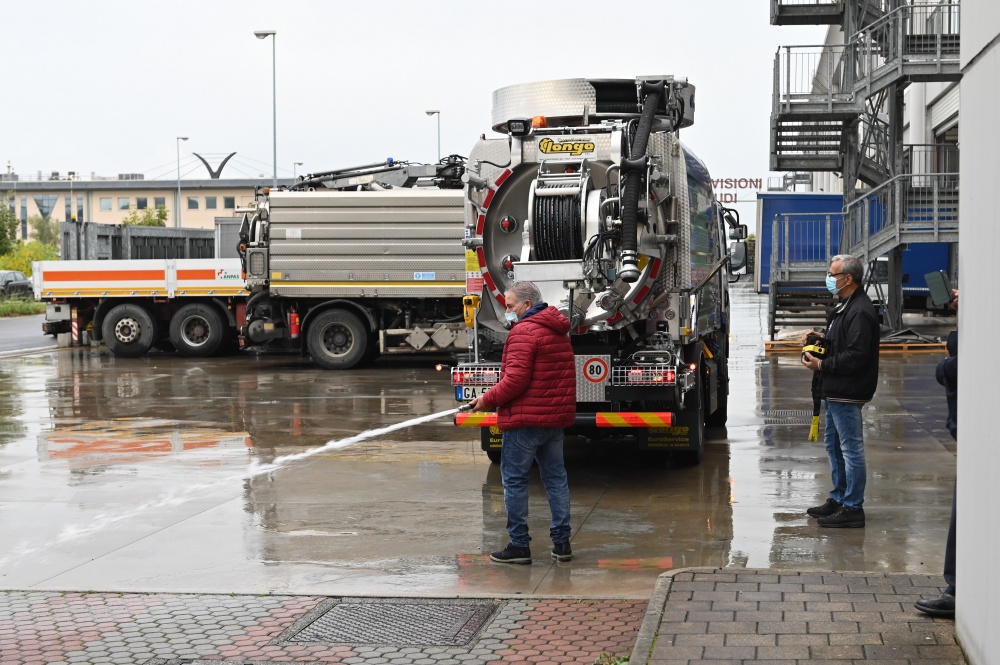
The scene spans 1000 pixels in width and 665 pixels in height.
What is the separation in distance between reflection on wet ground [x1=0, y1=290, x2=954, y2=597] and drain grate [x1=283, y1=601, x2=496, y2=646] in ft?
1.05

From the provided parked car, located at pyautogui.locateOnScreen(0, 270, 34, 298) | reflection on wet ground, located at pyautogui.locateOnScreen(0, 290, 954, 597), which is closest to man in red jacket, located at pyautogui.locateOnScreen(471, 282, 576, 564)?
reflection on wet ground, located at pyautogui.locateOnScreen(0, 290, 954, 597)

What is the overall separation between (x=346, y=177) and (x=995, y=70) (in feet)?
60.1

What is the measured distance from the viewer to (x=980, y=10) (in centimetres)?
486

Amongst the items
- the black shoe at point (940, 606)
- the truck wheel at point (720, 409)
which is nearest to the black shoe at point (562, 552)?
the black shoe at point (940, 606)

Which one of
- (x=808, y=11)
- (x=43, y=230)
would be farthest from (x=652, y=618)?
(x=43, y=230)

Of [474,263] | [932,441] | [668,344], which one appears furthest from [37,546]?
[932,441]

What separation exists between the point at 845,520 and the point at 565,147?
3.86 m

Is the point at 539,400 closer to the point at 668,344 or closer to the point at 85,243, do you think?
the point at 668,344

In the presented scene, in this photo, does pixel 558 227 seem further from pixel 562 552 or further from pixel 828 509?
pixel 562 552

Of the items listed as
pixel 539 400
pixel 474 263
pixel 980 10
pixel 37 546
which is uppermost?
pixel 980 10

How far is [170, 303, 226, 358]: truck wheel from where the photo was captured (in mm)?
24125

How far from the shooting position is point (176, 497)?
32.3 ft

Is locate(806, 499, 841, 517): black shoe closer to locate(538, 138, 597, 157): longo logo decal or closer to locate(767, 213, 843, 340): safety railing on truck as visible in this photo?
locate(538, 138, 597, 157): longo logo decal

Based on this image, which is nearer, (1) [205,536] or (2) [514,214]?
(1) [205,536]
